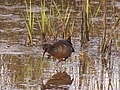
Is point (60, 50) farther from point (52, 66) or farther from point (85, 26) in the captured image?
point (85, 26)

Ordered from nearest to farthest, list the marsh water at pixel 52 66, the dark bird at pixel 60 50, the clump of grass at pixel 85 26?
1. the marsh water at pixel 52 66
2. the dark bird at pixel 60 50
3. the clump of grass at pixel 85 26

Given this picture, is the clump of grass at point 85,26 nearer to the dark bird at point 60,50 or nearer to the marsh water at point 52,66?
the marsh water at point 52,66

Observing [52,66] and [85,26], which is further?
[85,26]

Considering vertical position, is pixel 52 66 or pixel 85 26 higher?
pixel 85 26

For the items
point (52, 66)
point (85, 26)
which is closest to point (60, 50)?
point (52, 66)

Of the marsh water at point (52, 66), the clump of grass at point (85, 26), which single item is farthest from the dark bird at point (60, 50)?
the clump of grass at point (85, 26)

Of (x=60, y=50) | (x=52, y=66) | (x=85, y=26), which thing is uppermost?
(x=85, y=26)

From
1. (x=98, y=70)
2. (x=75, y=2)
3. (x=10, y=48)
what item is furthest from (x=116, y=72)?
(x=75, y=2)

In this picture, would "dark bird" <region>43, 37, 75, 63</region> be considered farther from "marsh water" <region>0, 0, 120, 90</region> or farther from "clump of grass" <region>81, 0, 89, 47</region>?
"clump of grass" <region>81, 0, 89, 47</region>

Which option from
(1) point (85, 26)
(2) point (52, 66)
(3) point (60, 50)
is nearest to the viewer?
(2) point (52, 66)

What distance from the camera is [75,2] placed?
1168 centimetres

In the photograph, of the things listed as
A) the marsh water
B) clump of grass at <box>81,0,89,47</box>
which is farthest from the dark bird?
clump of grass at <box>81,0,89,47</box>

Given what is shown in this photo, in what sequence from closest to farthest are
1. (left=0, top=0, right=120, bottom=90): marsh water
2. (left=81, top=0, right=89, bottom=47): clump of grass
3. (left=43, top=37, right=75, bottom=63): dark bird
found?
(left=0, top=0, right=120, bottom=90): marsh water, (left=43, top=37, right=75, bottom=63): dark bird, (left=81, top=0, right=89, bottom=47): clump of grass

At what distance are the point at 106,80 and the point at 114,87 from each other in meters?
0.33
